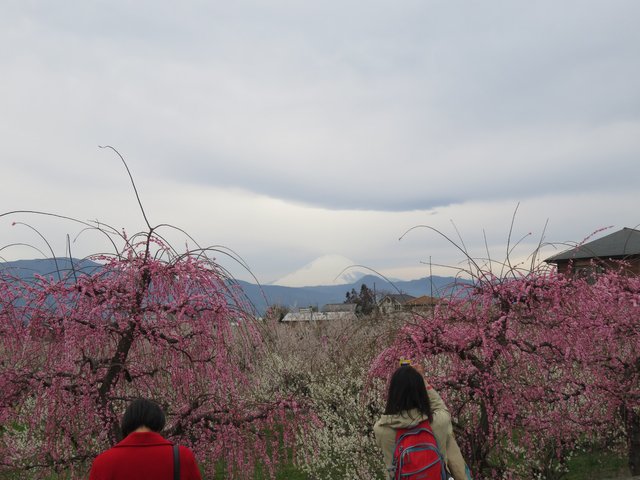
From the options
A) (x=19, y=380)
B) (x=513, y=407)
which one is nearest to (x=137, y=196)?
(x=19, y=380)

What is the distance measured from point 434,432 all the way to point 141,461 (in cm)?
178

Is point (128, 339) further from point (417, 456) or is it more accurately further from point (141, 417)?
point (417, 456)

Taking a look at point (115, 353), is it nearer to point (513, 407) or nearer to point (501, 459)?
point (513, 407)

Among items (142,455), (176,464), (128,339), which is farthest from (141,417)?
(128,339)

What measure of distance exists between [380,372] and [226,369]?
1804 millimetres

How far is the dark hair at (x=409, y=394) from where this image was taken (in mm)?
3420

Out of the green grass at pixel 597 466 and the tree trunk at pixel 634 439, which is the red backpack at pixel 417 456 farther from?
the green grass at pixel 597 466

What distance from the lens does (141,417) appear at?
3.07 meters

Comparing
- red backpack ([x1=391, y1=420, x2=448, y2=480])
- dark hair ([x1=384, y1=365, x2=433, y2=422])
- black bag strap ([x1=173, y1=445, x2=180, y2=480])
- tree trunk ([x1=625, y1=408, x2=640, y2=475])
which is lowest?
tree trunk ([x1=625, y1=408, x2=640, y2=475])

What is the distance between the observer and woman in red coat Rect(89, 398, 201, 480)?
9.66ft

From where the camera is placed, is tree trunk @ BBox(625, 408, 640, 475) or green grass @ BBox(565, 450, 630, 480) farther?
green grass @ BBox(565, 450, 630, 480)

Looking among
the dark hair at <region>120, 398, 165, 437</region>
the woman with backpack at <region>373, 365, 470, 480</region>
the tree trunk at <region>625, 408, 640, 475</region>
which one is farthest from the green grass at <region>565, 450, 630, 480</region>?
the dark hair at <region>120, 398, 165, 437</region>

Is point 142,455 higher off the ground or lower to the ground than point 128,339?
lower

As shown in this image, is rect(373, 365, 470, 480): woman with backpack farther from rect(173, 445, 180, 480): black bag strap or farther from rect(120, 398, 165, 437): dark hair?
rect(120, 398, 165, 437): dark hair
